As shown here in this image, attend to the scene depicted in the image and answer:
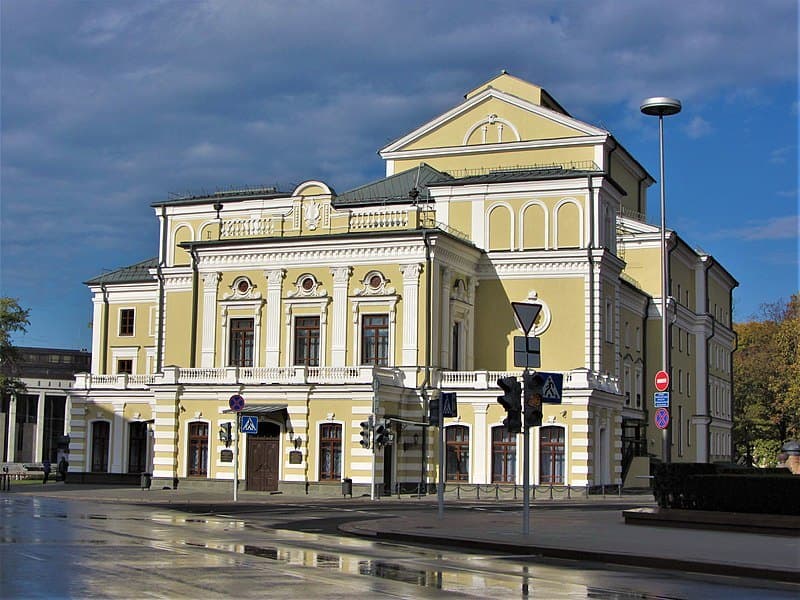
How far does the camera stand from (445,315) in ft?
181

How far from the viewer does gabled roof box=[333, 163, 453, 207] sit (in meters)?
62.8

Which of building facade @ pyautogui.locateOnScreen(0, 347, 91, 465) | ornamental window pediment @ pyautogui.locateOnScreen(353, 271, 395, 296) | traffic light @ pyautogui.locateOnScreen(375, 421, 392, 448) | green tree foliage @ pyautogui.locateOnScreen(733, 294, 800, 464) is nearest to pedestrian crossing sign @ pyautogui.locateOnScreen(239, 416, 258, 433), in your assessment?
traffic light @ pyautogui.locateOnScreen(375, 421, 392, 448)

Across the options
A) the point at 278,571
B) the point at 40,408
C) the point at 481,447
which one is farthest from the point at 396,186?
the point at 40,408

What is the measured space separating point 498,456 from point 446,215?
13.2 meters

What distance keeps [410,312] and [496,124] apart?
631 inches

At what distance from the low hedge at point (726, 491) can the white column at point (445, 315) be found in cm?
2463

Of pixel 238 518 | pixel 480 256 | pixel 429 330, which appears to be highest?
pixel 480 256

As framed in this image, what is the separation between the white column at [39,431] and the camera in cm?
A: 11200

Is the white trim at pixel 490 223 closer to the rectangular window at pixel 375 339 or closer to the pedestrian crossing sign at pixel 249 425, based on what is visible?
the rectangular window at pixel 375 339

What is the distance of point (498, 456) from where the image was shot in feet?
175

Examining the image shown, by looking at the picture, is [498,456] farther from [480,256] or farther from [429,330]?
[480,256]

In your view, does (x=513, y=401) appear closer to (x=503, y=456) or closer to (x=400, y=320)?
(x=503, y=456)

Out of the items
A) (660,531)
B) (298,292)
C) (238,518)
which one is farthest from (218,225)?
(660,531)

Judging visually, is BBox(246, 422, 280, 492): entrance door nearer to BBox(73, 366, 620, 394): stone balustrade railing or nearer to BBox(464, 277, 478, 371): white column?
BBox(73, 366, 620, 394): stone balustrade railing
